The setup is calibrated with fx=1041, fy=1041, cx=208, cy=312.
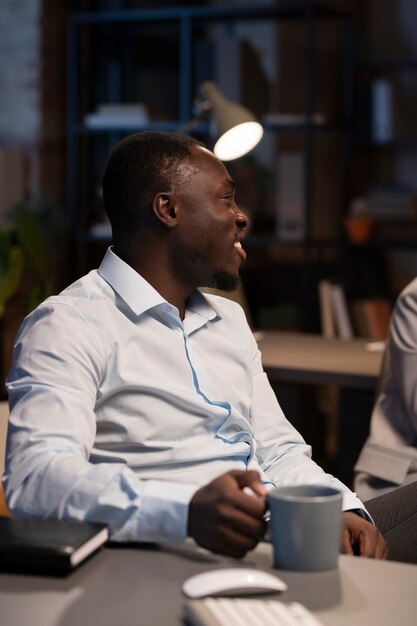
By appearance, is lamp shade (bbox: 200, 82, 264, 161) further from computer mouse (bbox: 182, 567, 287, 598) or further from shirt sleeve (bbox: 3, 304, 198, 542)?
computer mouse (bbox: 182, 567, 287, 598)

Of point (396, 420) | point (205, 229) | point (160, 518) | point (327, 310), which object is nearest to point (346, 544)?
point (160, 518)

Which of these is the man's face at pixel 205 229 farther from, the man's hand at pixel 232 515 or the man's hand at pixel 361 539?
the man's hand at pixel 232 515

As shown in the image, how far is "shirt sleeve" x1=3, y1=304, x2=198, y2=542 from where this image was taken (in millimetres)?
1208

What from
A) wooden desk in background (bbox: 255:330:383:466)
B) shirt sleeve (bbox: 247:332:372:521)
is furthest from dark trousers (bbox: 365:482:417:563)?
wooden desk in background (bbox: 255:330:383:466)

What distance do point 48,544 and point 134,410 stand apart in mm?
449

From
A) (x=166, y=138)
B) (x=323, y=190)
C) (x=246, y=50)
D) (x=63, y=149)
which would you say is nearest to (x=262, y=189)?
(x=323, y=190)

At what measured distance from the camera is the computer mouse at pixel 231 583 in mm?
1032

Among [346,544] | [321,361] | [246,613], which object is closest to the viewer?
[246,613]

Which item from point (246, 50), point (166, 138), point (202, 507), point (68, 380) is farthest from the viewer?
point (246, 50)

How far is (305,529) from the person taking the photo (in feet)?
3.66

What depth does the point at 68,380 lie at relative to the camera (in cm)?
139

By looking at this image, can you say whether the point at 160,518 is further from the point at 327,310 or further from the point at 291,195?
the point at 291,195

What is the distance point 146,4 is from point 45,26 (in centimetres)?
73

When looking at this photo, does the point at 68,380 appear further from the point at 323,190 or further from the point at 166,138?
the point at 323,190
